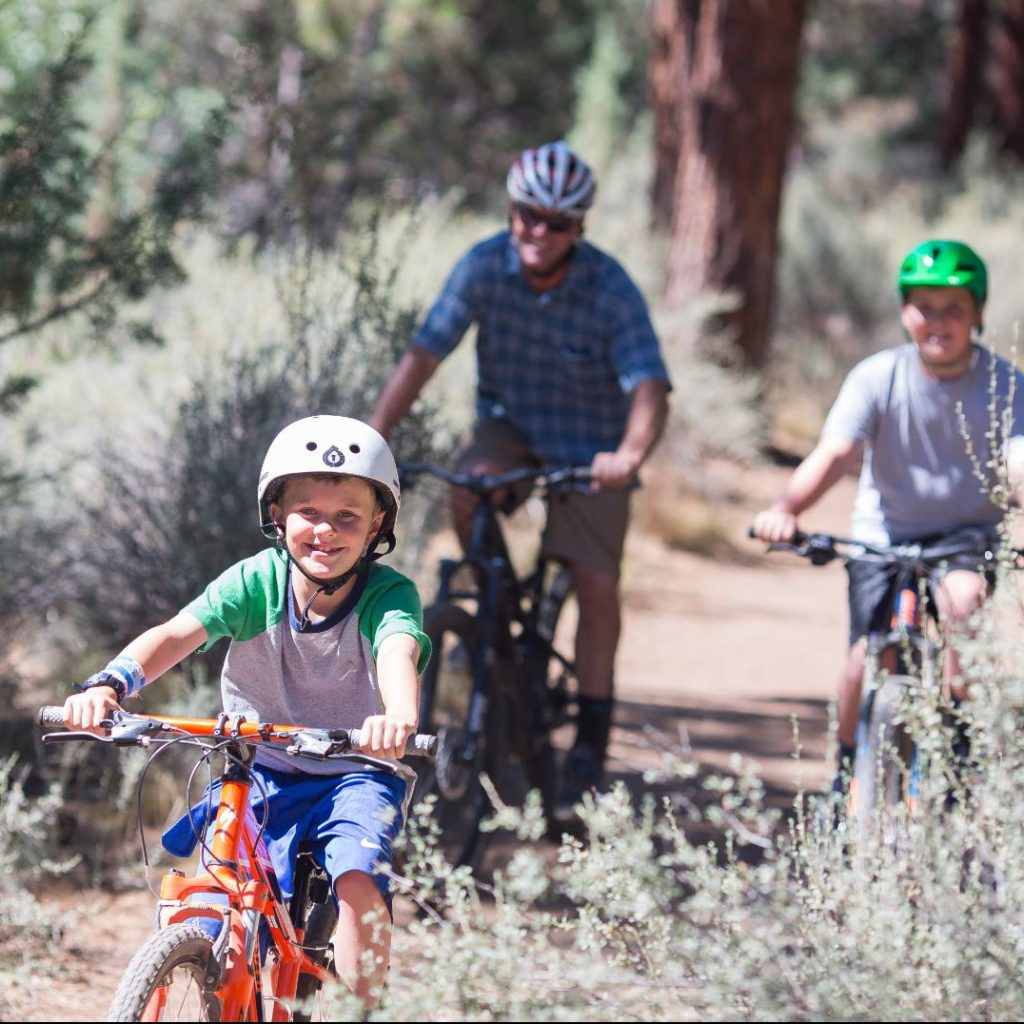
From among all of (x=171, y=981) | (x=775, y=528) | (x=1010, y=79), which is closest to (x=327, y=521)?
(x=171, y=981)

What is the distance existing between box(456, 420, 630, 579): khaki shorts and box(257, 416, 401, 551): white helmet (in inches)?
93.3

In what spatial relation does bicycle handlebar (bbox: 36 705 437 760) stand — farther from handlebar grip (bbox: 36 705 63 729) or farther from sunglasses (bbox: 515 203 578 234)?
sunglasses (bbox: 515 203 578 234)

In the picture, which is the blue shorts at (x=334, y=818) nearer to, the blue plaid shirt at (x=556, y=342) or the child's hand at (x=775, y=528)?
the child's hand at (x=775, y=528)

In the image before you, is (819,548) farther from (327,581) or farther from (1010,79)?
(1010,79)

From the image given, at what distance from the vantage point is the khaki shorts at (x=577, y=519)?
6.05m

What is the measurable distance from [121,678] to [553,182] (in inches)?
114

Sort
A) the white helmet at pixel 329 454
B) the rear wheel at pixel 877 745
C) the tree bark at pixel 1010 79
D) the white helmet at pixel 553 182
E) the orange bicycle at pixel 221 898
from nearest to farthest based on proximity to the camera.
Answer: the orange bicycle at pixel 221 898 < the white helmet at pixel 329 454 < the rear wheel at pixel 877 745 < the white helmet at pixel 553 182 < the tree bark at pixel 1010 79

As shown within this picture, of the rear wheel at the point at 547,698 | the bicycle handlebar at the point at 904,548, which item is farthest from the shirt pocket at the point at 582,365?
the bicycle handlebar at the point at 904,548

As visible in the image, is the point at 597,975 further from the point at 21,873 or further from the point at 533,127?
the point at 533,127

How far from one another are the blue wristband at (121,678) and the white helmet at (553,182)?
276 centimetres

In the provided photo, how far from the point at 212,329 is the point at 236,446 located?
95.7 inches

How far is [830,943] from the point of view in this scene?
3014 millimetres

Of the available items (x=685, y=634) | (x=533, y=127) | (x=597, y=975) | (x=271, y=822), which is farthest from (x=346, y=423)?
(x=533, y=127)

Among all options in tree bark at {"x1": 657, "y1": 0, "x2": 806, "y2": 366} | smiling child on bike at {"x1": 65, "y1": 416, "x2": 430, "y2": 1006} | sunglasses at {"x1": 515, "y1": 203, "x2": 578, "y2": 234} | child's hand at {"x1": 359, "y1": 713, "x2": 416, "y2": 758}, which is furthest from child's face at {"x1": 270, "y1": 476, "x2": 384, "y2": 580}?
tree bark at {"x1": 657, "y1": 0, "x2": 806, "y2": 366}
